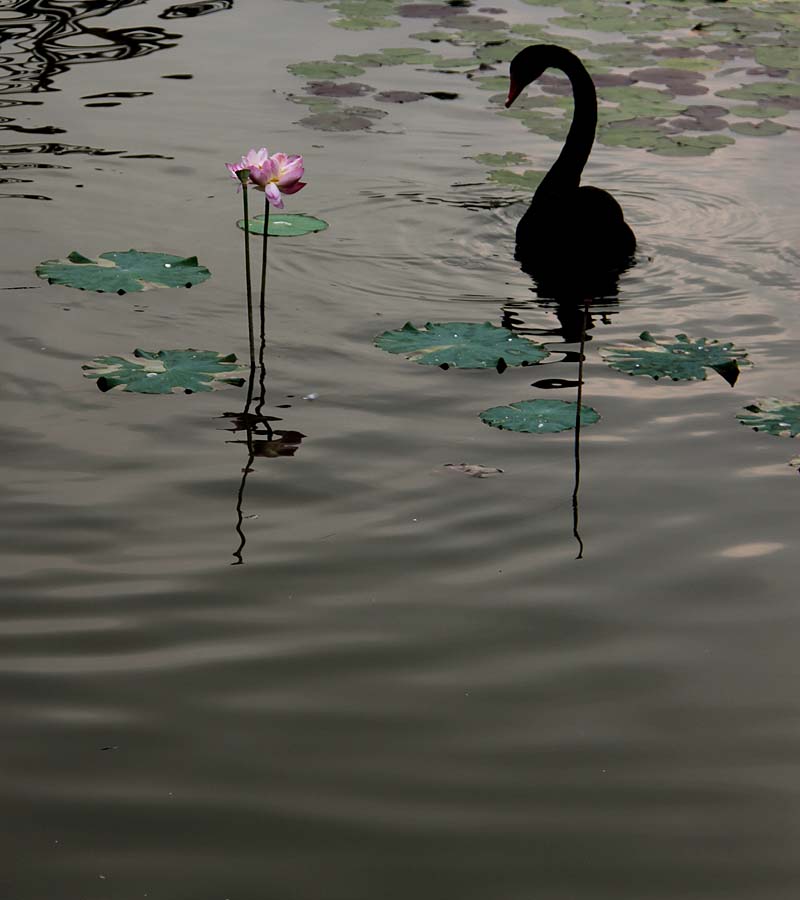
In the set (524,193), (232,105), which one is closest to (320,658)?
(524,193)

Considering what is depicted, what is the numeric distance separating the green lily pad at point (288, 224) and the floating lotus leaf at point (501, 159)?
1.36 m

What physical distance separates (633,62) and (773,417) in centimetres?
522

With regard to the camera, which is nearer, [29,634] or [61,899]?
[61,899]

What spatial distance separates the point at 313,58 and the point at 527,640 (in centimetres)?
655

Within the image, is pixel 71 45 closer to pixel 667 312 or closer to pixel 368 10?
pixel 368 10

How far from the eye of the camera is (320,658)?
3113 mm

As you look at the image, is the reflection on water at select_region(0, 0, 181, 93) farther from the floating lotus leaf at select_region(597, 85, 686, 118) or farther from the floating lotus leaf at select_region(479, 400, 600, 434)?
the floating lotus leaf at select_region(479, 400, 600, 434)

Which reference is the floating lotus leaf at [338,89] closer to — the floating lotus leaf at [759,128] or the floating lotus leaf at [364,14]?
the floating lotus leaf at [364,14]

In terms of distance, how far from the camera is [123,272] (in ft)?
17.4

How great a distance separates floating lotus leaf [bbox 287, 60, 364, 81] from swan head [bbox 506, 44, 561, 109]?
6.50ft

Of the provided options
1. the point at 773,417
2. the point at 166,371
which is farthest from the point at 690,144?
the point at 166,371

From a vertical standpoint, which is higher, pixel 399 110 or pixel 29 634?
pixel 399 110

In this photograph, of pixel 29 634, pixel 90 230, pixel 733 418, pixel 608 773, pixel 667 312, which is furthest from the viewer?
pixel 90 230

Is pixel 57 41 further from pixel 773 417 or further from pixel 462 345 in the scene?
pixel 773 417
